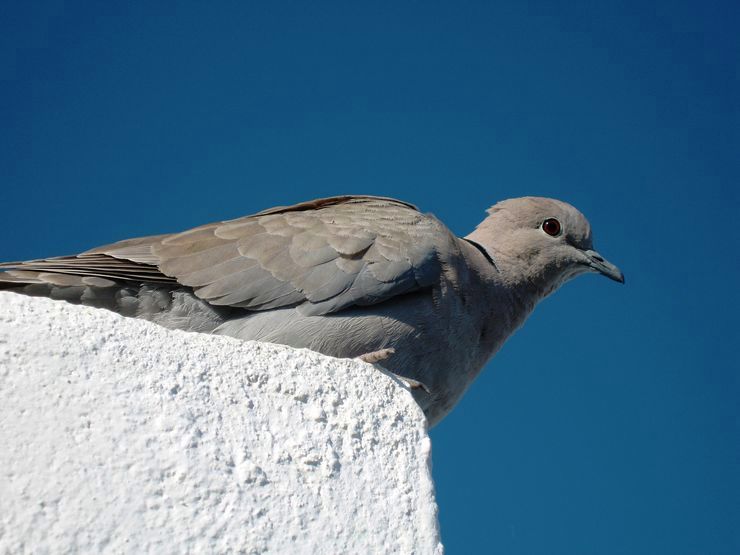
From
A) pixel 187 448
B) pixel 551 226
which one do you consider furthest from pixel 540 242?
pixel 187 448

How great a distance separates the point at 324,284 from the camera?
18.3 feet

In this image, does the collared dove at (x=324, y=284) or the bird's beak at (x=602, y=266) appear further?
the bird's beak at (x=602, y=266)

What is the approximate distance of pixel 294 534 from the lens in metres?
3.29

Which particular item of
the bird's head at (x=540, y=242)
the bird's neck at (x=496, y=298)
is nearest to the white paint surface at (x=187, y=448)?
the bird's neck at (x=496, y=298)

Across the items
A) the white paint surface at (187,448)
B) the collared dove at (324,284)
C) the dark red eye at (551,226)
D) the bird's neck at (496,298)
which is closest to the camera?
the white paint surface at (187,448)

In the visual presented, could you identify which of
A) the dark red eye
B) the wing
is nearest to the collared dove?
the wing

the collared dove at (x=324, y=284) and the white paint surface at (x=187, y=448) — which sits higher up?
the collared dove at (x=324, y=284)

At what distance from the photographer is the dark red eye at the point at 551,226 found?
739 cm

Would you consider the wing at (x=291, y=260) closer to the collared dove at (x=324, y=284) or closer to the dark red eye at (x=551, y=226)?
the collared dove at (x=324, y=284)

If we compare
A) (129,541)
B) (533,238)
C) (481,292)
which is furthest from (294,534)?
(533,238)

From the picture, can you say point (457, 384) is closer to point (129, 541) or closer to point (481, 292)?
point (481, 292)

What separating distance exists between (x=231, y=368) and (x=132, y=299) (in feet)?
6.89

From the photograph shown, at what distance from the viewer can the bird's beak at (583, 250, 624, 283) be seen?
24.8 ft

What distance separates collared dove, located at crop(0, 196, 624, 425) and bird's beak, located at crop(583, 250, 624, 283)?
1356 mm
